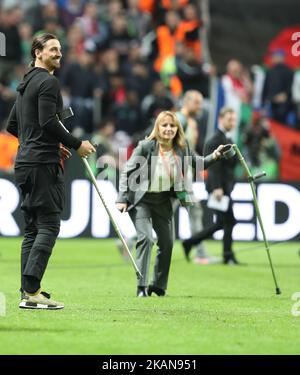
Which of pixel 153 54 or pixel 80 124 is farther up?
pixel 153 54

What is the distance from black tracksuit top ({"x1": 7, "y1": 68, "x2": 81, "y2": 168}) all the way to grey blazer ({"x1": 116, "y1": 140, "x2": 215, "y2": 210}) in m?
1.95

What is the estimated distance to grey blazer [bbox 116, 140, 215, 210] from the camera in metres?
13.7

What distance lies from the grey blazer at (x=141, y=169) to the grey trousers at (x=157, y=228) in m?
0.12

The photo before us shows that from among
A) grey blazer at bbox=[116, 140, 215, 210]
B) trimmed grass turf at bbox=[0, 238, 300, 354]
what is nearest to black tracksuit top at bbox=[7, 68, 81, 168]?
trimmed grass turf at bbox=[0, 238, 300, 354]

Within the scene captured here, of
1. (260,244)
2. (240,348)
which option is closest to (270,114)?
(260,244)

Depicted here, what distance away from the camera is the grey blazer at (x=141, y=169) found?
45.0 feet

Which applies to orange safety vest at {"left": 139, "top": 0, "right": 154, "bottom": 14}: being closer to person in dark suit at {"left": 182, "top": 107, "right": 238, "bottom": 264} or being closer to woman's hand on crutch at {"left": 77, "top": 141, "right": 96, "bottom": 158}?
person in dark suit at {"left": 182, "top": 107, "right": 238, "bottom": 264}

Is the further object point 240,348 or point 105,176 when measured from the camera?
point 105,176

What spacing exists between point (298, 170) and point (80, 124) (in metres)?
4.82

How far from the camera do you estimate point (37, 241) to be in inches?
463

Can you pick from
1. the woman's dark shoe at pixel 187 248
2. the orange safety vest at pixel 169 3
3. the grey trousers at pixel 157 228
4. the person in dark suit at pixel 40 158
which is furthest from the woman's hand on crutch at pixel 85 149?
the orange safety vest at pixel 169 3
